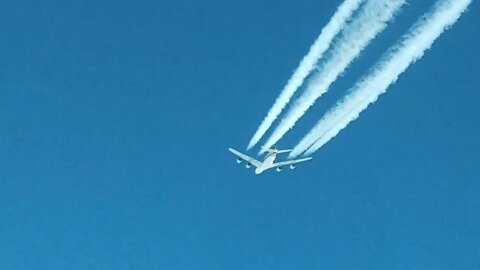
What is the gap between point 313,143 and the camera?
40.2 metres

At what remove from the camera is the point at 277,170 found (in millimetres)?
49125

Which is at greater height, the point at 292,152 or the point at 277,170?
the point at 277,170

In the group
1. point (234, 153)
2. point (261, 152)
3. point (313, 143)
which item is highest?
point (234, 153)

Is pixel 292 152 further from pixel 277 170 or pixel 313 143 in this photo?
pixel 277 170

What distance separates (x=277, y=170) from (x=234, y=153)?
313cm

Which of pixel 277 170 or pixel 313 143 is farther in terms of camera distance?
pixel 277 170

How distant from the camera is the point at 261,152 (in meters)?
45.0

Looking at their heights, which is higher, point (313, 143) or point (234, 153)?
point (234, 153)

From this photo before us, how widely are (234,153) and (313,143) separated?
10.8 meters

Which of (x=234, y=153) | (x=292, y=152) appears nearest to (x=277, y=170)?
(x=234, y=153)

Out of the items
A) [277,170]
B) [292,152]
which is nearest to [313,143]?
[292,152]

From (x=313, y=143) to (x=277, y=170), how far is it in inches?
363

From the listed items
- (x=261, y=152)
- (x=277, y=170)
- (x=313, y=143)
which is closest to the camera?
(x=313, y=143)

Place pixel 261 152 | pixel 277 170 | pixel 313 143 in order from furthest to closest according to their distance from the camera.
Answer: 1. pixel 277 170
2. pixel 261 152
3. pixel 313 143
